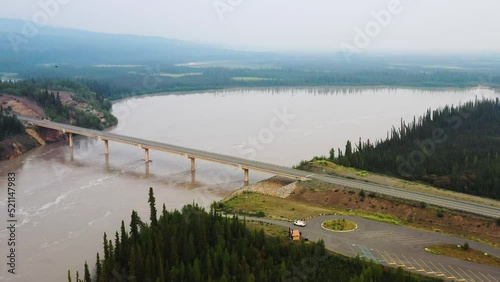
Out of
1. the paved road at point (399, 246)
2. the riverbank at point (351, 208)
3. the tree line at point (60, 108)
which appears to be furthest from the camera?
the tree line at point (60, 108)

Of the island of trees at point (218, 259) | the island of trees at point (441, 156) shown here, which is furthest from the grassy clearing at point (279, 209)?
the island of trees at point (441, 156)

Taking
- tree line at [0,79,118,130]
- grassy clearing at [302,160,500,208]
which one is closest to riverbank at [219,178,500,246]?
grassy clearing at [302,160,500,208]

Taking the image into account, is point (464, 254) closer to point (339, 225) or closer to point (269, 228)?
point (339, 225)

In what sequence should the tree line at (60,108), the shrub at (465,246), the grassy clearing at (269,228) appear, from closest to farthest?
the shrub at (465,246) → the grassy clearing at (269,228) → the tree line at (60,108)

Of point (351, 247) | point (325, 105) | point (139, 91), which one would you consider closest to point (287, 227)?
point (351, 247)

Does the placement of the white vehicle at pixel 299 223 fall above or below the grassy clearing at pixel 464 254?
above

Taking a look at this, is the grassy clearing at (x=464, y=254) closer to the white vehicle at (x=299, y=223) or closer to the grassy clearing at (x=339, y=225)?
the grassy clearing at (x=339, y=225)

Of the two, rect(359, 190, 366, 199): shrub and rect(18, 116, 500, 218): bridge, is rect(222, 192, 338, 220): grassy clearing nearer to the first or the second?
rect(359, 190, 366, 199): shrub
